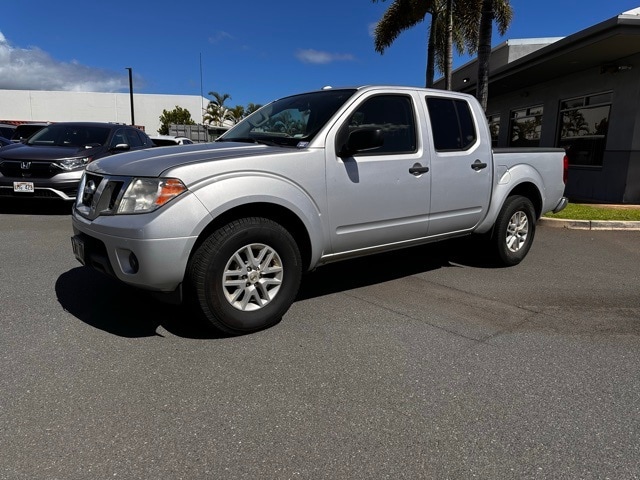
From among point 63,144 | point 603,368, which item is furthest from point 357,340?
point 63,144

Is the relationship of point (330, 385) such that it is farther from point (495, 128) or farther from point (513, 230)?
point (495, 128)

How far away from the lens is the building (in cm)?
1028

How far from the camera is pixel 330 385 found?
9.38 feet

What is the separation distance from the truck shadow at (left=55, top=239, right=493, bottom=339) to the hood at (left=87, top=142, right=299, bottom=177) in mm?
941

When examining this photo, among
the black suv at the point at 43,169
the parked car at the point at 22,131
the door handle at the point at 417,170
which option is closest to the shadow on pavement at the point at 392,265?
the door handle at the point at 417,170

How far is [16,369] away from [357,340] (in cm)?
221

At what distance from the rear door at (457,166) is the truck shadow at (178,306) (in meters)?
0.85

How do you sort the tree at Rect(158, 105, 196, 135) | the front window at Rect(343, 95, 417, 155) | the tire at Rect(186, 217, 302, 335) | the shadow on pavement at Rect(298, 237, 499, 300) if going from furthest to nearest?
the tree at Rect(158, 105, 196, 135)
the shadow on pavement at Rect(298, 237, 499, 300)
the front window at Rect(343, 95, 417, 155)
the tire at Rect(186, 217, 302, 335)

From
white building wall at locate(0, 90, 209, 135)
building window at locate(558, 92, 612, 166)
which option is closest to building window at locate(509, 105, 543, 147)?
building window at locate(558, 92, 612, 166)

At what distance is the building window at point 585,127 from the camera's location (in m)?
12.2

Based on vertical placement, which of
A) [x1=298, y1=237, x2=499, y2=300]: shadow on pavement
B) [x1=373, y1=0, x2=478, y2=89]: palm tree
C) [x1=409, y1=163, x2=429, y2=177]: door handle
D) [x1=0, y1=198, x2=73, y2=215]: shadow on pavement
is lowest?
[x1=298, y1=237, x2=499, y2=300]: shadow on pavement

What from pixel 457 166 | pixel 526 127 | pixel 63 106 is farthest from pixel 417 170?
pixel 63 106

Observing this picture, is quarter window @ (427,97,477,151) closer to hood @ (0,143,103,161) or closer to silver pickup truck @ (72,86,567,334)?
silver pickup truck @ (72,86,567,334)

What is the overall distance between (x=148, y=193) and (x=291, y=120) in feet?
5.32
